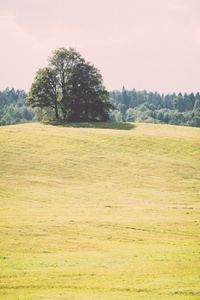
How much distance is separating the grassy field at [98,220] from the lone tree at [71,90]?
3387 cm

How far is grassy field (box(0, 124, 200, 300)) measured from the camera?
1155cm

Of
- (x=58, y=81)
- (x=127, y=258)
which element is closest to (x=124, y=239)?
(x=127, y=258)

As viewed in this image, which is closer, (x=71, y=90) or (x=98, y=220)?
(x=98, y=220)

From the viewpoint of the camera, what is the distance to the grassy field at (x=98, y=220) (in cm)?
1155

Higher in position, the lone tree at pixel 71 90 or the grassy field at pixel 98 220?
the lone tree at pixel 71 90

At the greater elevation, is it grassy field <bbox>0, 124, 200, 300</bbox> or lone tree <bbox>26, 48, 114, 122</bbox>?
lone tree <bbox>26, 48, 114, 122</bbox>

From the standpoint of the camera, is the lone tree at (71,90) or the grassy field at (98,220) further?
the lone tree at (71,90)

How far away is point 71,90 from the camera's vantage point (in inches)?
3386

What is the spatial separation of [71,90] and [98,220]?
69561 mm

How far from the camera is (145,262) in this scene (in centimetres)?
1398

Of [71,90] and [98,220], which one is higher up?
[71,90]

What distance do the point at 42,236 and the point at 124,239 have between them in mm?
5693

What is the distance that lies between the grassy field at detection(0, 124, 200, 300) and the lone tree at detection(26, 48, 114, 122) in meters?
33.9

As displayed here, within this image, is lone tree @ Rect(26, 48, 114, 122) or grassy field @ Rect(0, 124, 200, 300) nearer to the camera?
grassy field @ Rect(0, 124, 200, 300)
